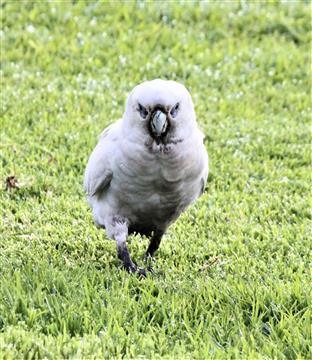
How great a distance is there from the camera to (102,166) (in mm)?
4578

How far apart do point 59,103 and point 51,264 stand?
3227 millimetres

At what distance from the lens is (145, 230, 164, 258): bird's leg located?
4.98 metres

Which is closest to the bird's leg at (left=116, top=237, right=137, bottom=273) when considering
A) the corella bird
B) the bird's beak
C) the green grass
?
the corella bird

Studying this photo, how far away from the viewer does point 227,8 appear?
33.1 feet

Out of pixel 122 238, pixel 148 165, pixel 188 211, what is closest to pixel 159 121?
pixel 148 165

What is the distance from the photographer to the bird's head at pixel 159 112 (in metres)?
4.20

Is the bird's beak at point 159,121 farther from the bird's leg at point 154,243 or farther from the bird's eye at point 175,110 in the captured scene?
the bird's leg at point 154,243

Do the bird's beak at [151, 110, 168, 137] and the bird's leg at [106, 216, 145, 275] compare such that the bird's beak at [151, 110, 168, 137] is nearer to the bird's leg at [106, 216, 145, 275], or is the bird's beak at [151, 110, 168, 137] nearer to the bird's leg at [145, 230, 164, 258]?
the bird's leg at [106, 216, 145, 275]

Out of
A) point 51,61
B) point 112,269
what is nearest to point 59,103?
point 51,61

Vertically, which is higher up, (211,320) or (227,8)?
(227,8)

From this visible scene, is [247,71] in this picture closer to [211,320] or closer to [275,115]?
[275,115]

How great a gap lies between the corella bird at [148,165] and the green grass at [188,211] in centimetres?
33

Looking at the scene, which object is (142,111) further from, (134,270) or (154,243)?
(154,243)

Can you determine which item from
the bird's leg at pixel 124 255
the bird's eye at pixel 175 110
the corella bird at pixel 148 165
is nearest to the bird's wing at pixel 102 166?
the corella bird at pixel 148 165
